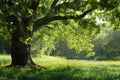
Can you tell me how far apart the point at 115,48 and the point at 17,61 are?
91.9 meters

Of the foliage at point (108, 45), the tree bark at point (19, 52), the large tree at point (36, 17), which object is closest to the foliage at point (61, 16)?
the large tree at point (36, 17)

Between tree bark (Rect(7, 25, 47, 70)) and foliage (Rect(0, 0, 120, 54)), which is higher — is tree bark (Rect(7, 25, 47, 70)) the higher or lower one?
the lower one

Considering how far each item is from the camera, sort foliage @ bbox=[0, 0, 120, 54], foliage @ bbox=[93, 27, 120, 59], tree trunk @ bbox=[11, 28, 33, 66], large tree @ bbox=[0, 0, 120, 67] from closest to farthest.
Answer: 1. foliage @ bbox=[0, 0, 120, 54]
2. large tree @ bbox=[0, 0, 120, 67]
3. tree trunk @ bbox=[11, 28, 33, 66]
4. foliage @ bbox=[93, 27, 120, 59]

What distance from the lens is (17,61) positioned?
26469mm

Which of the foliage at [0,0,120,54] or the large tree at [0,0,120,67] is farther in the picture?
the large tree at [0,0,120,67]

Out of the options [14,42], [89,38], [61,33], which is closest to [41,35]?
[61,33]

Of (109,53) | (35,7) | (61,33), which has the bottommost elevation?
(109,53)

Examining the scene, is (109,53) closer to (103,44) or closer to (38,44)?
(103,44)

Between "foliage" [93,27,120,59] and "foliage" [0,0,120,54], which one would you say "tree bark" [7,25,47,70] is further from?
"foliage" [93,27,120,59]

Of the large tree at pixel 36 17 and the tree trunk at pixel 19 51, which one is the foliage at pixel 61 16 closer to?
the large tree at pixel 36 17

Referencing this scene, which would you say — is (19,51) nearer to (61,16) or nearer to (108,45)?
(61,16)

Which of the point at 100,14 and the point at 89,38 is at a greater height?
the point at 100,14

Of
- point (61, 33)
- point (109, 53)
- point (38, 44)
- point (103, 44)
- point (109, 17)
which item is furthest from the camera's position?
point (103, 44)

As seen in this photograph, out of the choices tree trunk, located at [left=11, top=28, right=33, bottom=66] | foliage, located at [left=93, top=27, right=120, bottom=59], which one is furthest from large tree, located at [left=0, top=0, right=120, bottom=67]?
foliage, located at [left=93, top=27, right=120, bottom=59]
